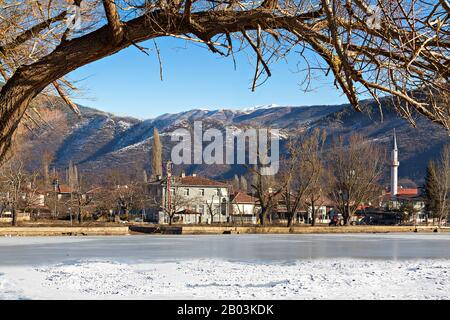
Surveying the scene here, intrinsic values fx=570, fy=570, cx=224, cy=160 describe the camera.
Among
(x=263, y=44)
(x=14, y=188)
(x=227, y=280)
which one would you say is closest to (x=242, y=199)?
(x=14, y=188)

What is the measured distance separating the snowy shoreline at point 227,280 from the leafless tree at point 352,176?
31251 mm

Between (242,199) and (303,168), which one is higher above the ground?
(303,168)

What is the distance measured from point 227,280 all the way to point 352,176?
117 feet

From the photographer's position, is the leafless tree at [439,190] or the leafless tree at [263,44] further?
the leafless tree at [439,190]

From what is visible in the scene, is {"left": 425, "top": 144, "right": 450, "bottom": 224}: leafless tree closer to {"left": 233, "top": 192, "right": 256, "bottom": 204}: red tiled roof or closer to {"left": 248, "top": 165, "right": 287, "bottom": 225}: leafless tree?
{"left": 248, "top": 165, "right": 287, "bottom": 225}: leafless tree

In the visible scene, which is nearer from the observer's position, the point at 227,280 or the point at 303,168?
the point at 227,280

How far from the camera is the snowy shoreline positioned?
7775 millimetres

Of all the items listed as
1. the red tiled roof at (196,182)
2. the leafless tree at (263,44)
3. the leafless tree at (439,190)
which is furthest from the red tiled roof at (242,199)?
the leafless tree at (263,44)

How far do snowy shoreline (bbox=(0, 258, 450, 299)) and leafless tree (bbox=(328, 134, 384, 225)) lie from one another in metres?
31.3

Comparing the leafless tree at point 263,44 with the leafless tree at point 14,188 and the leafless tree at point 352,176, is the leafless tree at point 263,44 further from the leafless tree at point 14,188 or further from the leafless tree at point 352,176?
the leafless tree at point 352,176

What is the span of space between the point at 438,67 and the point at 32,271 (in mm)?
8638

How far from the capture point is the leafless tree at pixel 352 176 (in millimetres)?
43531

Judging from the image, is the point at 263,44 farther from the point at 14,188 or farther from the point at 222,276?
the point at 14,188

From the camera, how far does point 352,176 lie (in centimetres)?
4356
